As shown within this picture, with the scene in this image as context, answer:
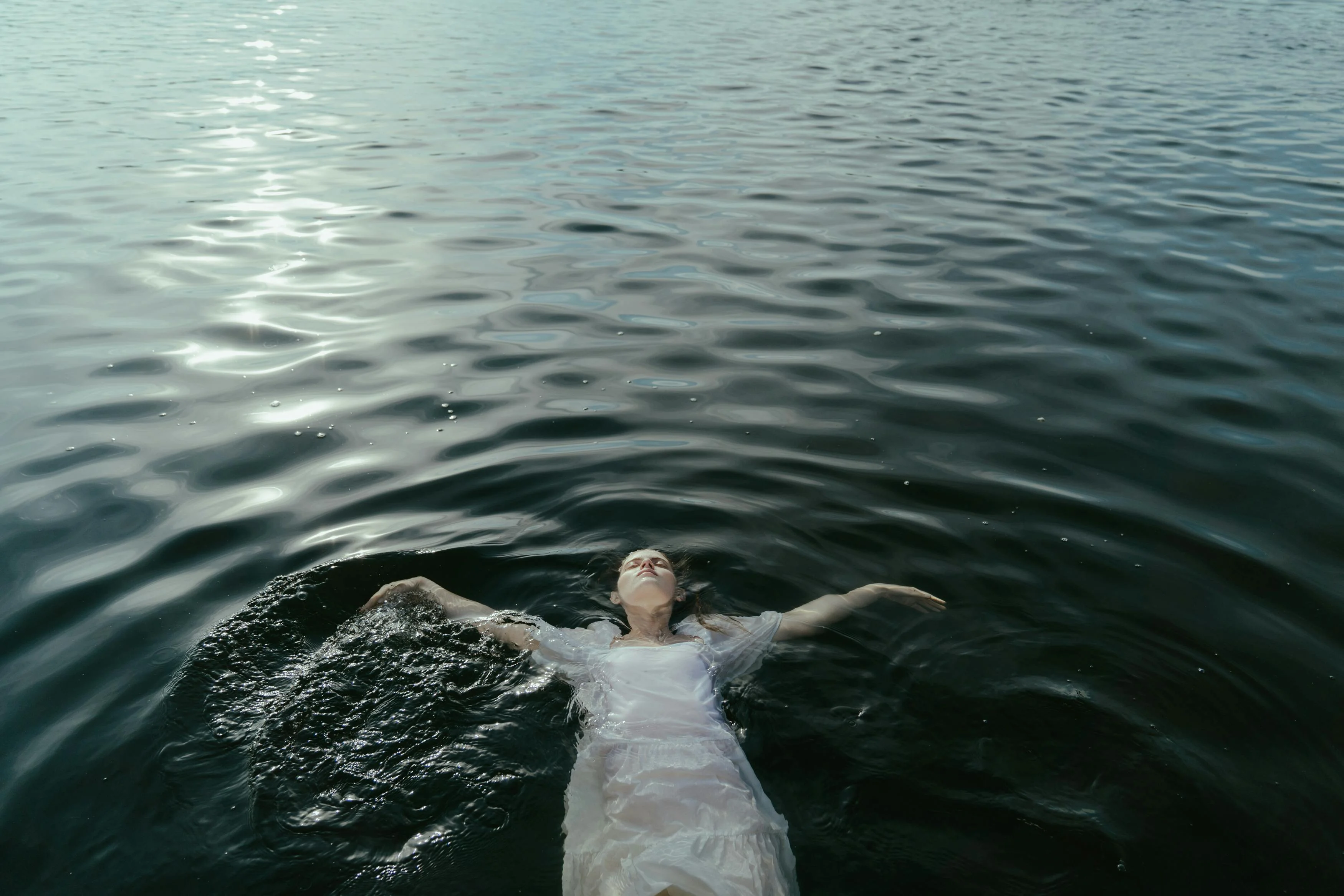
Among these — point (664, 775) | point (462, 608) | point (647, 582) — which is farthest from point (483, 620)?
point (664, 775)

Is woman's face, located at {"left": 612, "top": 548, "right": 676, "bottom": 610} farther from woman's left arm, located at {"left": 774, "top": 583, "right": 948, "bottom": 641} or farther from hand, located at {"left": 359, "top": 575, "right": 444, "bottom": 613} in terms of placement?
hand, located at {"left": 359, "top": 575, "right": 444, "bottom": 613}

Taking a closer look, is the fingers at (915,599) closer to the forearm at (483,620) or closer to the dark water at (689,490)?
the dark water at (689,490)

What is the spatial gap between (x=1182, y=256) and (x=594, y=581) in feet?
26.9

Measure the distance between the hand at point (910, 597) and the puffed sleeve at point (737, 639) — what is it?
55 centimetres

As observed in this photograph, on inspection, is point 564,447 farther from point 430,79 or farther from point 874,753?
point 430,79

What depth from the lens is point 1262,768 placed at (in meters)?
4.41

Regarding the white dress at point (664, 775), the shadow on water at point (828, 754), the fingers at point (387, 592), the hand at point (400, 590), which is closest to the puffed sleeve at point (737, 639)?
the white dress at point (664, 775)

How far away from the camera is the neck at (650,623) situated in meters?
5.62

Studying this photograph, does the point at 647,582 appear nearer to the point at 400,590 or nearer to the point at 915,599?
the point at 400,590

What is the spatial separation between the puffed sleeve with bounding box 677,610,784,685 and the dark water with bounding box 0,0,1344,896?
0.45 feet

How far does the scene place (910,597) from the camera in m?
5.57

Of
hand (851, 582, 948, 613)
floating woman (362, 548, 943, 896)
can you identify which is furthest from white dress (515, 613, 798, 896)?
hand (851, 582, 948, 613)

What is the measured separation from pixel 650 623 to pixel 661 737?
1.12m

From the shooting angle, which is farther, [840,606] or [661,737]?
[840,606]
